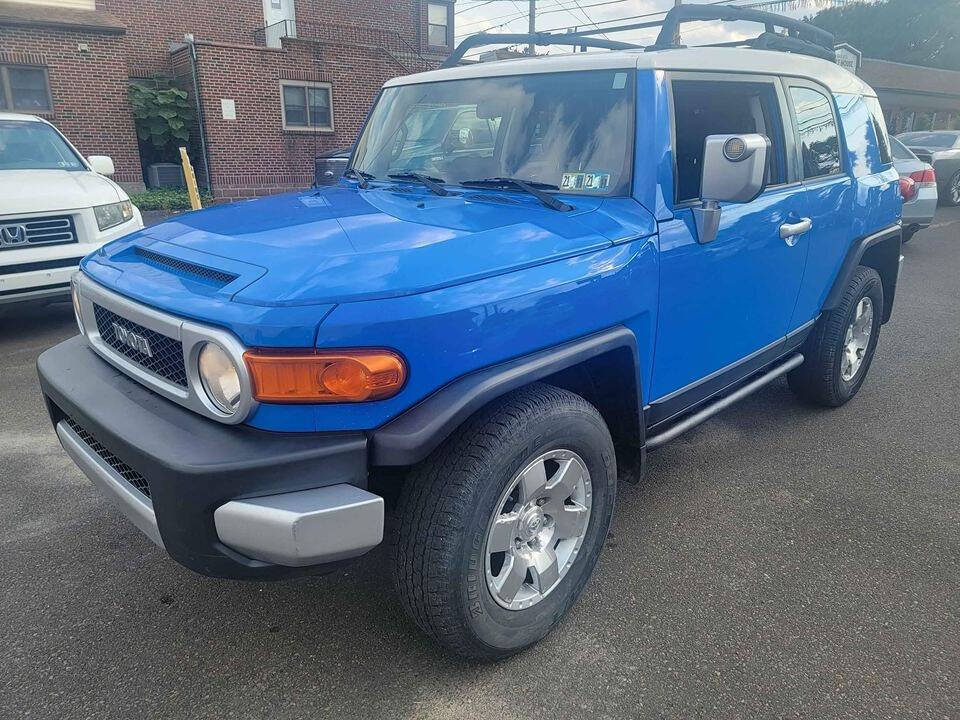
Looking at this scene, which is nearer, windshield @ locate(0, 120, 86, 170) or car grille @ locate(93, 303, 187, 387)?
car grille @ locate(93, 303, 187, 387)

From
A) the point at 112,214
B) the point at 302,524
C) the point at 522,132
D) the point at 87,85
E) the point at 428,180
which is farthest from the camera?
the point at 87,85

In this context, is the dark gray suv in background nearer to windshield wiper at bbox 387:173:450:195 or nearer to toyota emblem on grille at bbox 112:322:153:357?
windshield wiper at bbox 387:173:450:195

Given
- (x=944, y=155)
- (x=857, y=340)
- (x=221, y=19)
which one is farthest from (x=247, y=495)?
(x=221, y=19)

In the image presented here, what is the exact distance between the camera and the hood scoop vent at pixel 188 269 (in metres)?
2.05

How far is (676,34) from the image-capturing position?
3.91 m

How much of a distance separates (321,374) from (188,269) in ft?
2.27

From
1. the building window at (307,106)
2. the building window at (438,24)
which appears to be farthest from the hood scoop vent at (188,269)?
the building window at (438,24)

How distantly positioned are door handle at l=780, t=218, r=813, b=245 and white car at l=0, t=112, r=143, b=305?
16.5ft

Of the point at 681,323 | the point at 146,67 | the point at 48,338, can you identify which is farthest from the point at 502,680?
the point at 146,67

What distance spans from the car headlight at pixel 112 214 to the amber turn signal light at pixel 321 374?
A: 15.7 feet

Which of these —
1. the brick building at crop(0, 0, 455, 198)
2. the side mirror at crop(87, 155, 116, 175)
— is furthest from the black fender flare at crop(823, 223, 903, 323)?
the brick building at crop(0, 0, 455, 198)

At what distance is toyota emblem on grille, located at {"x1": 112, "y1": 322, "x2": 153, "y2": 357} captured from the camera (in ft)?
7.14

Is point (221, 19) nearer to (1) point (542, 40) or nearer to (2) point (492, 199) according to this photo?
(1) point (542, 40)

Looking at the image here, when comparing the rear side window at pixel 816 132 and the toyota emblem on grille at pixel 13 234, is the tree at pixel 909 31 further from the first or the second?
the toyota emblem on grille at pixel 13 234
